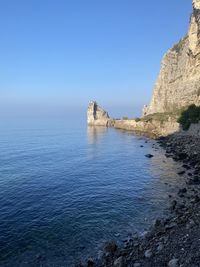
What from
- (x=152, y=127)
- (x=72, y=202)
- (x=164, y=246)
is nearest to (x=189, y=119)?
(x=152, y=127)

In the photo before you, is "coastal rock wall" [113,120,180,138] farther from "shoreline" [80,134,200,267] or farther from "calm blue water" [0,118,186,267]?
"shoreline" [80,134,200,267]

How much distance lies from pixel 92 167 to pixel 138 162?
13266 mm

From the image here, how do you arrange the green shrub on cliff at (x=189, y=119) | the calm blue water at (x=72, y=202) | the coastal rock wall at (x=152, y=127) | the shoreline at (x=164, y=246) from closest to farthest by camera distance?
1. the shoreline at (x=164, y=246)
2. the calm blue water at (x=72, y=202)
3. the green shrub on cliff at (x=189, y=119)
4. the coastal rock wall at (x=152, y=127)

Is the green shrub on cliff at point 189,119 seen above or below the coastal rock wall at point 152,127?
above

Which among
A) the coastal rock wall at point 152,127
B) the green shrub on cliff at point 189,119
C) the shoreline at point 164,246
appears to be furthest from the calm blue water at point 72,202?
the coastal rock wall at point 152,127

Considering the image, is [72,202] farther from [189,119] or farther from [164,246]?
[189,119]

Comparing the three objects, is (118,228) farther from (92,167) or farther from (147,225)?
(92,167)

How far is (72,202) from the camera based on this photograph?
47719 mm

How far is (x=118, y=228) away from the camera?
38.0 m

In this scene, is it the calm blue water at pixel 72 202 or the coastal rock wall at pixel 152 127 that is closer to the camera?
the calm blue water at pixel 72 202

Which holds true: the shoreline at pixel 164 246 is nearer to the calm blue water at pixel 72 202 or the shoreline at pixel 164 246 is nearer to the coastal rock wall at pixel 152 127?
the calm blue water at pixel 72 202

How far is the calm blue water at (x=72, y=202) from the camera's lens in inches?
1310

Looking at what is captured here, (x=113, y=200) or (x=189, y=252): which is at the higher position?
(x=189, y=252)

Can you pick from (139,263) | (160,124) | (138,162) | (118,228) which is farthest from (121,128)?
(139,263)
